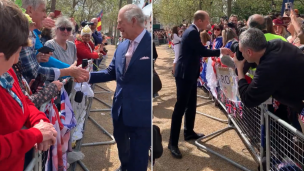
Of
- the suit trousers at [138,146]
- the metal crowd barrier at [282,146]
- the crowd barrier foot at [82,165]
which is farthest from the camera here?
the crowd barrier foot at [82,165]

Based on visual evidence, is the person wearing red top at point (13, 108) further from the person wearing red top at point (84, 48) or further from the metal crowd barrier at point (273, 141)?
the person wearing red top at point (84, 48)

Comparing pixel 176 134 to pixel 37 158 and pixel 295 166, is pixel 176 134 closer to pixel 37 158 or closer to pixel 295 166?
pixel 295 166

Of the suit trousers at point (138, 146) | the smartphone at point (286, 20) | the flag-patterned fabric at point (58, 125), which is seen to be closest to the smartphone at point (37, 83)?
the flag-patterned fabric at point (58, 125)

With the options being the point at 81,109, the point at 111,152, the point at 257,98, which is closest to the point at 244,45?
the point at 257,98

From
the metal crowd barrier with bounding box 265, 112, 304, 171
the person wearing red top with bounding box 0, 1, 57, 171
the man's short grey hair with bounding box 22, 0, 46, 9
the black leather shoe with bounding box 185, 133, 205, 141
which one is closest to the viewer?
the person wearing red top with bounding box 0, 1, 57, 171

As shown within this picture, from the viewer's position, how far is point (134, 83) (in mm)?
2545

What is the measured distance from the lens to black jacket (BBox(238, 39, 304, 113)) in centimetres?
233

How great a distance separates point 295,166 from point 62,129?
2044 mm

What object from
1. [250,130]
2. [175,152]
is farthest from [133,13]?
[250,130]

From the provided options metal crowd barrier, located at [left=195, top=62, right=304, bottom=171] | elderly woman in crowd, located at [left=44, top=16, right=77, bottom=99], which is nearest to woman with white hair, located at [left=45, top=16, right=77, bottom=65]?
elderly woman in crowd, located at [left=44, top=16, right=77, bottom=99]

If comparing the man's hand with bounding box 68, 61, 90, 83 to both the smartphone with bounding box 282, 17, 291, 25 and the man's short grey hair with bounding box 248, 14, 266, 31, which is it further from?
the smartphone with bounding box 282, 17, 291, 25

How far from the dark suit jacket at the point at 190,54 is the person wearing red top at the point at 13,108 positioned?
2.51 meters

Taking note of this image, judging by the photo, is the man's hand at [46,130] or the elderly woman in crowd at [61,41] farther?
the elderly woman in crowd at [61,41]

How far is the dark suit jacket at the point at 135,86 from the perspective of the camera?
2.48 meters
